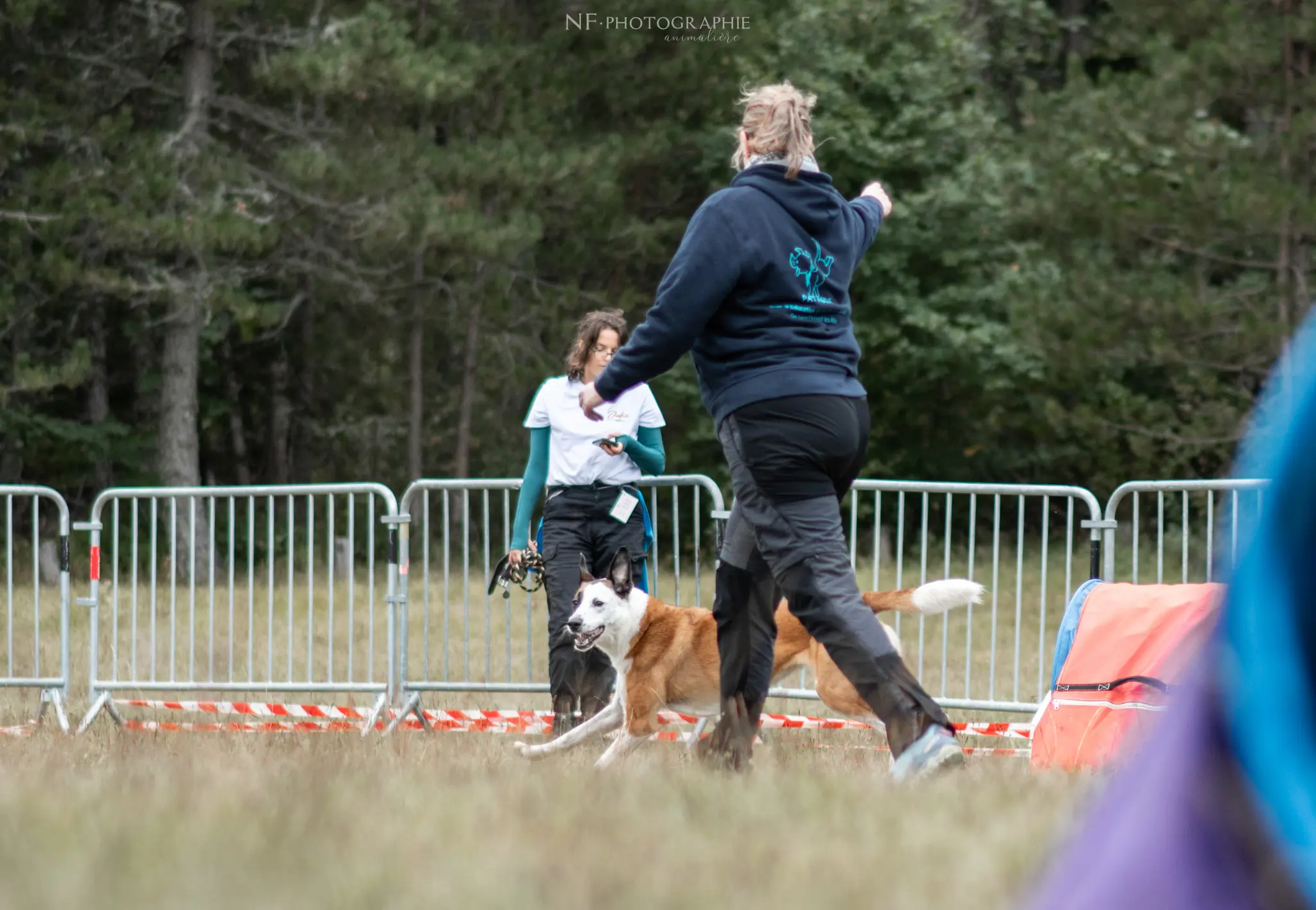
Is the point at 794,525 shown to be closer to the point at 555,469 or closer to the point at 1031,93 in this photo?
the point at 555,469

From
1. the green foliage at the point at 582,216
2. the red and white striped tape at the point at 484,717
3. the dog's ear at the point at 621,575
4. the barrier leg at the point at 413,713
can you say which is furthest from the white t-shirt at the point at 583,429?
the green foliage at the point at 582,216

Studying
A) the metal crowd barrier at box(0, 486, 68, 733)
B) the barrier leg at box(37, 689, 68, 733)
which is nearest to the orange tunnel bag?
the metal crowd barrier at box(0, 486, 68, 733)

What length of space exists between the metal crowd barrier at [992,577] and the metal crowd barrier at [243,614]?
113 inches

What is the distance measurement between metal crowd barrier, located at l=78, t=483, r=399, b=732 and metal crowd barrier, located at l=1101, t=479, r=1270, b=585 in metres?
4.11

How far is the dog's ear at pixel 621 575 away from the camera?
730 centimetres

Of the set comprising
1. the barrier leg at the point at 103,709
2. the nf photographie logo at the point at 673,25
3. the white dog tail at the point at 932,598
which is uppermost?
the nf photographie logo at the point at 673,25

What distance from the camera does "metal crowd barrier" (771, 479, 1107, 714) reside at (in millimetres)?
8367

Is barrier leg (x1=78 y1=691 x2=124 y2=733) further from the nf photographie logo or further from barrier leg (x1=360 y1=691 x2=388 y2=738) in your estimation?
the nf photographie logo

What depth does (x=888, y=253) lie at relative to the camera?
25.6 m

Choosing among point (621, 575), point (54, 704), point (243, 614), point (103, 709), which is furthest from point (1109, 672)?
point (243, 614)

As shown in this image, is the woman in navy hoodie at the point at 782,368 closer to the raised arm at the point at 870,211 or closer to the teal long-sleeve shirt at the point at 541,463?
the raised arm at the point at 870,211

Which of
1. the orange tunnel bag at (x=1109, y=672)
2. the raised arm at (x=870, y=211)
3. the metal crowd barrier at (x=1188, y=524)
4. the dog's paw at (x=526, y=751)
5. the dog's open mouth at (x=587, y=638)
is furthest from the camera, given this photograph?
the dog's open mouth at (x=587, y=638)

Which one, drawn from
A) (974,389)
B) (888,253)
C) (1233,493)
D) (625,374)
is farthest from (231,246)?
(625,374)

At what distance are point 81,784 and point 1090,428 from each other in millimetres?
18661
